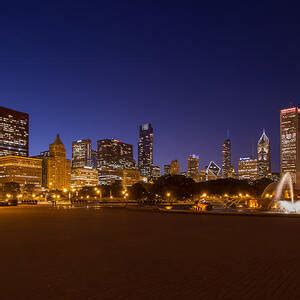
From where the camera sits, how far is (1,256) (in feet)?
45.6

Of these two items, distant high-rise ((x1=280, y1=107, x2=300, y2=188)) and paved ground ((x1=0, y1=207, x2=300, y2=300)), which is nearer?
paved ground ((x1=0, y1=207, x2=300, y2=300))

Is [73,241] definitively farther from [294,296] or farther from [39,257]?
[294,296]

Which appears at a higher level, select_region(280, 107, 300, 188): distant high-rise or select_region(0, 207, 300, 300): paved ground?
select_region(280, 107, 300, 188): distant high-rise

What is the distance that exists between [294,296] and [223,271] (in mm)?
2658

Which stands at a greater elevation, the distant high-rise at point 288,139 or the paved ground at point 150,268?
the distant high-rise at point 288,139

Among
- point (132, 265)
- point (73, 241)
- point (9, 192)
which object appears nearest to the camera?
point (132, 265)

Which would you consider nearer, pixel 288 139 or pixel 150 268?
pixel 150 268

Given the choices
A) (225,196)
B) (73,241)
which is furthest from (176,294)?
(225,196)

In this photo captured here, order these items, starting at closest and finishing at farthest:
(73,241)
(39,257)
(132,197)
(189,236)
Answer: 1. (39,257)
2. (73,241)
3. (189,236)
4. (132,197)

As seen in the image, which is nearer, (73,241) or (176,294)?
(176,294)

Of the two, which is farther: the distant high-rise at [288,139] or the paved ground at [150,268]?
the distant high-rise at [288,139]

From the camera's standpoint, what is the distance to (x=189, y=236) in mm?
19688

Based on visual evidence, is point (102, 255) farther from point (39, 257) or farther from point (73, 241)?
point (73, 241)

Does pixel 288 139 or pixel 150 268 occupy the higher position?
pixel 288 139
